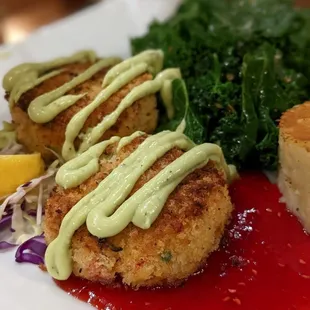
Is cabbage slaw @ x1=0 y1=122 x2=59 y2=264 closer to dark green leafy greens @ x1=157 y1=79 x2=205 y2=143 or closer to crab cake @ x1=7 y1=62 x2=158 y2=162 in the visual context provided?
crab cake @ x1=7 y1=62 x2=158 y2=162

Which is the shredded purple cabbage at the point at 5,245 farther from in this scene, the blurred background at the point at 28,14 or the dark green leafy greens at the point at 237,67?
the blurred background at the point at 28,14

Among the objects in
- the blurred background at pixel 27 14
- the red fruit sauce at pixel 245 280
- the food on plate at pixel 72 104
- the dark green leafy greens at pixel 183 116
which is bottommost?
the red fruit sauce at pixel 245 280

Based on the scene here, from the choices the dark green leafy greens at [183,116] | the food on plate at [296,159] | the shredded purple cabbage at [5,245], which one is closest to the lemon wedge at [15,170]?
the shredded purple cabbage at [5,245]

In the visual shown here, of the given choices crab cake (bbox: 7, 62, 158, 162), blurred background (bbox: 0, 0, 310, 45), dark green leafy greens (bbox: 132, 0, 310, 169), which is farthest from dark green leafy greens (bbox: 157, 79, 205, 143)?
blurred background (bbox: 0, 0, 310, 45)

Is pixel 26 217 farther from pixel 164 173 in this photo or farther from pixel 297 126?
pixel 297 126

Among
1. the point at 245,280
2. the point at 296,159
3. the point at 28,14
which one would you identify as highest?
the point at 28,14

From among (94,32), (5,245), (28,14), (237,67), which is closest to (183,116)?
(237,67)

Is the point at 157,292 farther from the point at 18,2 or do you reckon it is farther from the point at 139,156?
the point at 18,2

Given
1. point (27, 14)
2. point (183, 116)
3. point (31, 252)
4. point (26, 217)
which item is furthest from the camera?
point (27, 14)
